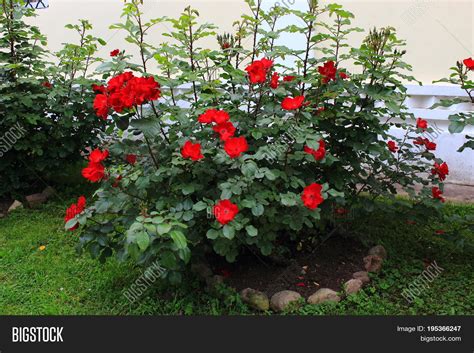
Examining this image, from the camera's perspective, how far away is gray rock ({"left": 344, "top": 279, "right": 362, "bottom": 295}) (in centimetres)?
285

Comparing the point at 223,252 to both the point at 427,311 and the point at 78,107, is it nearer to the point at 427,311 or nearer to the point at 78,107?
the point at 427,311

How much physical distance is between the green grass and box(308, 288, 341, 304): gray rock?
44mm

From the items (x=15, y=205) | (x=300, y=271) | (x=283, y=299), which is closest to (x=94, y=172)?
(x=283, y=299)

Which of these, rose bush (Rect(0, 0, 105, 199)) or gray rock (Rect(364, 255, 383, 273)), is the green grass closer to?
gray rock (Rect(364, 255, 383, 273))

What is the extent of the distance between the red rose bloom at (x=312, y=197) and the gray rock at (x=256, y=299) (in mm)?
638

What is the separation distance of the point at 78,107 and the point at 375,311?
9.84 feet

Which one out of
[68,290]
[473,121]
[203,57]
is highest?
[203,57]

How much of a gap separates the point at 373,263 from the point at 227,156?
132cm

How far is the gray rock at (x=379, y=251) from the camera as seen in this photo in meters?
3.21

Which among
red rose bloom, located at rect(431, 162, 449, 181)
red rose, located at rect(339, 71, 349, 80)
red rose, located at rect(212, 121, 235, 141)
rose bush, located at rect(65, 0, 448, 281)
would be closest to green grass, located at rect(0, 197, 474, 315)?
rose bush, located at rect(65, 0, 448, 281)

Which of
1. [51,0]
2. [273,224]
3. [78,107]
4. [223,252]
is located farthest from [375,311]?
[51,0]

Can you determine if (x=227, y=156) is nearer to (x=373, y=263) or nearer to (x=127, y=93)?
(x=127, y=93)

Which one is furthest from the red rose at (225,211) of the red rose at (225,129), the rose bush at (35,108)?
the rose bush at (35,108)

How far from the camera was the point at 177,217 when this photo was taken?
7.77 ft
